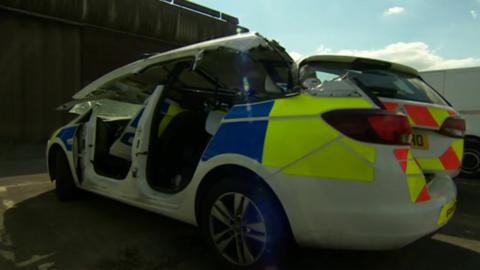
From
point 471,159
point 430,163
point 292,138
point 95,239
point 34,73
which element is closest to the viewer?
point 292,138

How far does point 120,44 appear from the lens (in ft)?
38.4

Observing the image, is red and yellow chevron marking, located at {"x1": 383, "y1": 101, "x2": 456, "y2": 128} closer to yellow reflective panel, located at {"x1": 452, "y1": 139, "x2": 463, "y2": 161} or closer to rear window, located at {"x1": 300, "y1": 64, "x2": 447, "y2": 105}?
rear window, located at {"x1": 300, "y1": 64, "x2": 447, "y2": 105}

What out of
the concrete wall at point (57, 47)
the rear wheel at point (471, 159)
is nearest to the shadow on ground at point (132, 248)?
the rear wheel at point (471, 159)

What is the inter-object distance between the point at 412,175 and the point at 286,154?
27.6 inches

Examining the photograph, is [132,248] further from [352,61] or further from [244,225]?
[352,61]

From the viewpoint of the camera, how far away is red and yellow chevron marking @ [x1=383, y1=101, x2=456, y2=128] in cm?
261

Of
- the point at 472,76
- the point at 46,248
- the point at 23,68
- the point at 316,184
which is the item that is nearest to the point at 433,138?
the point at 316,184

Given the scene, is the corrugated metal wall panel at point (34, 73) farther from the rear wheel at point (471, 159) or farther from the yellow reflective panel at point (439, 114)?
the yellow reflective panel at point (439, 114)

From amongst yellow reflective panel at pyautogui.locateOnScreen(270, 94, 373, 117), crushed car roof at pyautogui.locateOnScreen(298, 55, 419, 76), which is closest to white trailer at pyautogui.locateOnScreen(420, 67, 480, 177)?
crushed car roof at pyautogui.locateOnScreen(298, 55, 419, 76)

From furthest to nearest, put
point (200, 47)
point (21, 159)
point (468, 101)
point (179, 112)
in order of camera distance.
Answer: point (21, 159)
point (468, 101)
point (179, 112)
point (200, 47)

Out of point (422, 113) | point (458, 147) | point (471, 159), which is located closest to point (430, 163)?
point (422, 113)

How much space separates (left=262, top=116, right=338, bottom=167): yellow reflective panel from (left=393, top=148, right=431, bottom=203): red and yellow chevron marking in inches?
15.1

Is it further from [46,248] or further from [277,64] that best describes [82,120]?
[277,64]

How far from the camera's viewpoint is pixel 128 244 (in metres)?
3.16
